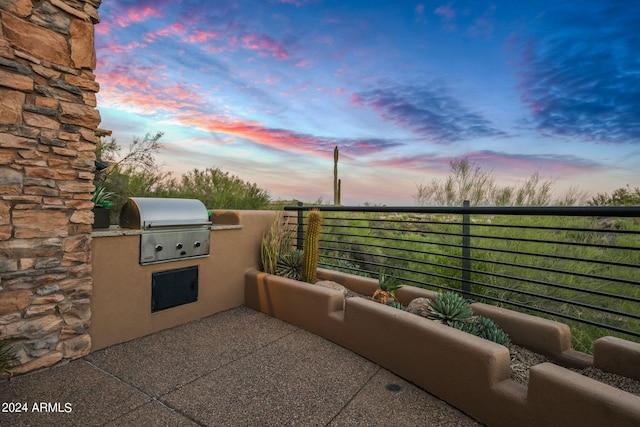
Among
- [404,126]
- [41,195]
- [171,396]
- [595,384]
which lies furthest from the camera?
[404,126]

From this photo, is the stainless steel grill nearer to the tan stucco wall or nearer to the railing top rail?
the tan stucco wall

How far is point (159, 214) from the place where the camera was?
3281 mm

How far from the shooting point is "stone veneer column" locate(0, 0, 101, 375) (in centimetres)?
232

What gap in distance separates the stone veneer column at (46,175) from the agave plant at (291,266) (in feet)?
6.88

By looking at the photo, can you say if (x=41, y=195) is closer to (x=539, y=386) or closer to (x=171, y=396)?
(x=171, y=396)

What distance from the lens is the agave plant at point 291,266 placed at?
13.7 ft

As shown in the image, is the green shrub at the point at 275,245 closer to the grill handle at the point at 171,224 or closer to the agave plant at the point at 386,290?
the grill handle at the point at 171,224

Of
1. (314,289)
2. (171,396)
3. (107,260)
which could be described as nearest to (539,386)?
(314,289)

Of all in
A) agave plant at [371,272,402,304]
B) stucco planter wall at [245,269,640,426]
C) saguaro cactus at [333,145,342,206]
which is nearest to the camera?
stucco planter wall at [245,269,640,426]

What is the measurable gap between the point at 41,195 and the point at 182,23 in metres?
3.40

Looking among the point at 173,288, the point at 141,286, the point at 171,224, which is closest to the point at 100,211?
the point at 171,224

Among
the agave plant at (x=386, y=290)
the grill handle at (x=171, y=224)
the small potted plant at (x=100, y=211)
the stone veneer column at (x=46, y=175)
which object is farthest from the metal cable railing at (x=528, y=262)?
the stone veneer column at (x=46, y=175)

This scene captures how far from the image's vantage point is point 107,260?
290 centimetres

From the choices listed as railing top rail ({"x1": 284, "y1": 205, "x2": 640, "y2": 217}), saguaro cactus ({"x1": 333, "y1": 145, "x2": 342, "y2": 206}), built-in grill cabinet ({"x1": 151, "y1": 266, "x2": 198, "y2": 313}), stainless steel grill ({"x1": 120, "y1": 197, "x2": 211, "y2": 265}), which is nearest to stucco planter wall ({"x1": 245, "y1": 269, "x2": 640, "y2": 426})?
railing top rail ({"x1": 284, "y1": 205, "x2": 640, "y2": 217})
